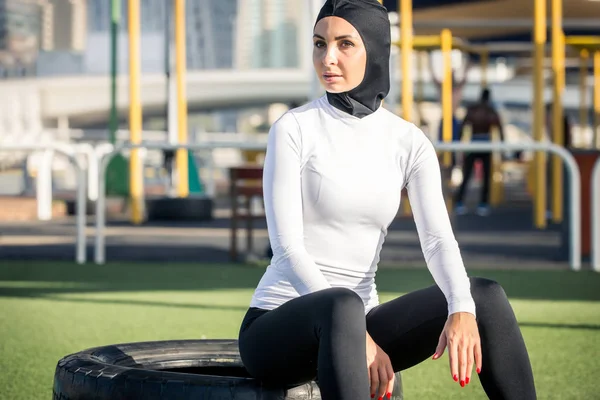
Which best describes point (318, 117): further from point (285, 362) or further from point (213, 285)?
point (213, 285)

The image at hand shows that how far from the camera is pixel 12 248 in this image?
1122cm

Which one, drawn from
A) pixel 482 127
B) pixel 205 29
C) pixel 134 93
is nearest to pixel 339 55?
pixel 134 93

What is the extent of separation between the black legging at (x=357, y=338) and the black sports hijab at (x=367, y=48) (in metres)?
0.49

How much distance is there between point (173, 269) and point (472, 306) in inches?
266

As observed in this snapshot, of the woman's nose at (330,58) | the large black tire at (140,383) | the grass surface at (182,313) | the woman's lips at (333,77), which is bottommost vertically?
the grass surface at (182,313)

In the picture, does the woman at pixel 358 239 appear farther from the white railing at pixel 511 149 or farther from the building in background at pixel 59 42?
the building in background at pixel 59 42

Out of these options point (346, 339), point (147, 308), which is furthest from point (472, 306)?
point (147, 308)

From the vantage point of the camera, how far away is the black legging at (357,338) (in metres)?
2.61

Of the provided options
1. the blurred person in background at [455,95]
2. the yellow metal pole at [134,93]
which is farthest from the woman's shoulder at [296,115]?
the blurred person in background at [455,95]

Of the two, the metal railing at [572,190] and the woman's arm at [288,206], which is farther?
the metal railing at [572,190]

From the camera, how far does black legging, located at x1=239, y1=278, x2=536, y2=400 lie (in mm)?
2609

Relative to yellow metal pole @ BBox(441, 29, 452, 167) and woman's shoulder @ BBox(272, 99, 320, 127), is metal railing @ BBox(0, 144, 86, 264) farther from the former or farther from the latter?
yellow metal pole @ BBox(441, 29, 452, 167)

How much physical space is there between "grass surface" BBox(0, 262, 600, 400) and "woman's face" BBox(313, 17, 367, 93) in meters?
1.68

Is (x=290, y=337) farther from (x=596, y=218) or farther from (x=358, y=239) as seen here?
(x=596, y=218)
